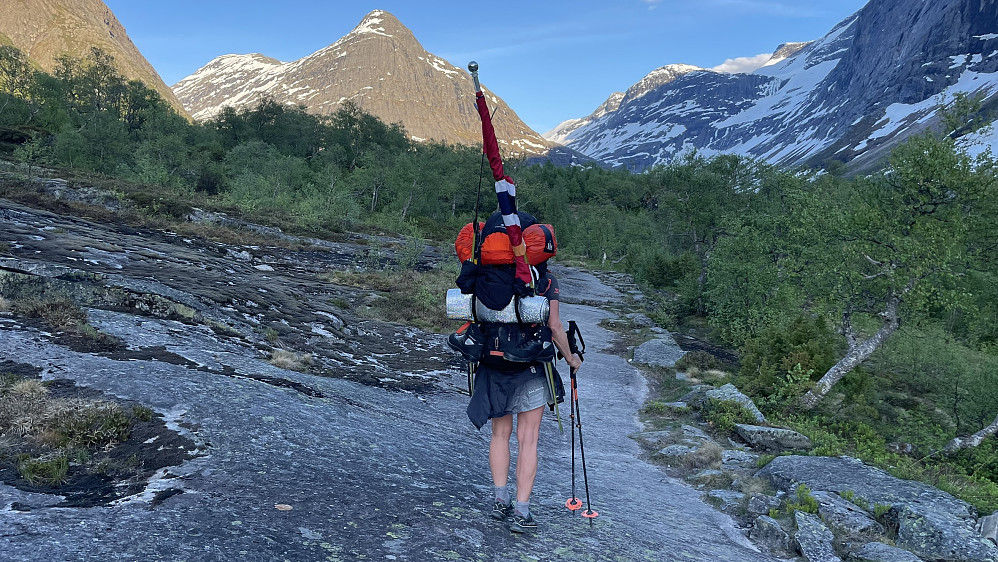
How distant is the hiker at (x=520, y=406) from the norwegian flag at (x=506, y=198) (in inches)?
9.7

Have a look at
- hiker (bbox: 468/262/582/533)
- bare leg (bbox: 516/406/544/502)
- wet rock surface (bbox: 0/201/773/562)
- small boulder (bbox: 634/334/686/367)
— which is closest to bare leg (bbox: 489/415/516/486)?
hiker (bbox: 468/262/582/533)

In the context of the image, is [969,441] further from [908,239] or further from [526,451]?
[526,451]

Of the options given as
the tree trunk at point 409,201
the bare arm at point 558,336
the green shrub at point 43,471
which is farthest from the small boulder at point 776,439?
the tree trunk at point 409,201

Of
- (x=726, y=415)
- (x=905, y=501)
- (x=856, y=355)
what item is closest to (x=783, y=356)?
(x=856, y=355)

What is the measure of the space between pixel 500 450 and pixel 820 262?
1785 cm

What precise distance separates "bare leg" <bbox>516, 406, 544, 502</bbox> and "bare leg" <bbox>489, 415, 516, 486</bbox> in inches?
4.7

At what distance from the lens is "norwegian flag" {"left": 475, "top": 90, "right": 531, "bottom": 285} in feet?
13.7

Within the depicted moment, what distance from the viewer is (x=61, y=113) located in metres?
67.4

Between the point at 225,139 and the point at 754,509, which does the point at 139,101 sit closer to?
the point at 225,139

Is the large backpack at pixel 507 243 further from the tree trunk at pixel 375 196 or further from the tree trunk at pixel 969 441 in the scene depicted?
the tree trunk at pixel 375 196

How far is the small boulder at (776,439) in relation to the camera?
1000 cm

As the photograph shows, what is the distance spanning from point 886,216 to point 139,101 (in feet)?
359

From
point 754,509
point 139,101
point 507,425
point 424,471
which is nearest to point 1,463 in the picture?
point 424,471

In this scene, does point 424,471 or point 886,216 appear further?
point 886,216
